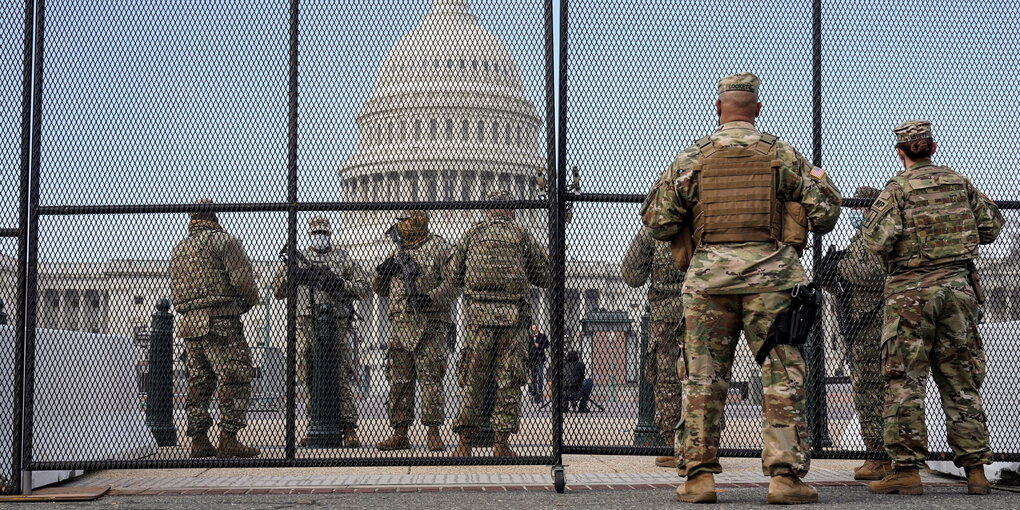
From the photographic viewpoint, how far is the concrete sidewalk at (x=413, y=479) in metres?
6.22

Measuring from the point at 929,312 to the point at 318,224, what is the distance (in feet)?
10.1

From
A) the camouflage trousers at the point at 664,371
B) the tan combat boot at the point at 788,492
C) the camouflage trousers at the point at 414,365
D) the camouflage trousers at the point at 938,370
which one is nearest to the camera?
the tan combat boot at the point at 788,492

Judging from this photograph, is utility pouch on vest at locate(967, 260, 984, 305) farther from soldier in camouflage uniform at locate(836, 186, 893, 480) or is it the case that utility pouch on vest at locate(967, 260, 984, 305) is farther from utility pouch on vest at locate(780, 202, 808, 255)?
utility pouch on vest at locate(780, 202, 808, 255)

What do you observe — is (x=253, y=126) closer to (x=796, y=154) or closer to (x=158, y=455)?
(x=158, y=455)

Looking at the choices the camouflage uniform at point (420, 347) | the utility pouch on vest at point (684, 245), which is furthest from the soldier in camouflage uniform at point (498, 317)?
the utility pouch on vest at point (684, 245)

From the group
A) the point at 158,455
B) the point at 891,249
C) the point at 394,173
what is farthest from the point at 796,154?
the point at 158,455

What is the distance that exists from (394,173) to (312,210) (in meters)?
0.45

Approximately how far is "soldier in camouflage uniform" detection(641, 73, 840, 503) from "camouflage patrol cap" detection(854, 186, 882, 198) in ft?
4.09

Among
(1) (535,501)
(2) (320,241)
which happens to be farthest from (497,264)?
(1) (535,501)

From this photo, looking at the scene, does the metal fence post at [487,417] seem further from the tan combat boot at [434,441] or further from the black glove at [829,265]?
the black glove at [829,265]

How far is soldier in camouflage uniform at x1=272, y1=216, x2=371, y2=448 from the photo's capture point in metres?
6.66

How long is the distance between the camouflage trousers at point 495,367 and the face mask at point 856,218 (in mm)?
2141

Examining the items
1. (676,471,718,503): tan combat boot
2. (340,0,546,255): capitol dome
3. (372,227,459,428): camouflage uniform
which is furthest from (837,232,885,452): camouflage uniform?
(372,227,459,428): camouflage uniform

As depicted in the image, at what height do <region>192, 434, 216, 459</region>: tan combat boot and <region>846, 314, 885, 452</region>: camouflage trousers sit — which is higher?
<region>846, 314, 885, 452</region>: camouflage trousers
